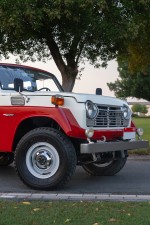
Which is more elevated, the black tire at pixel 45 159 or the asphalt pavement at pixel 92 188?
the black tire at pixel 45 159

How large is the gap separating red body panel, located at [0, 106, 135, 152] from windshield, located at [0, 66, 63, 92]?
0.74 meters

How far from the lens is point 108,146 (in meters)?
7.70

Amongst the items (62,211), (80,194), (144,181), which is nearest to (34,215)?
(62,211)

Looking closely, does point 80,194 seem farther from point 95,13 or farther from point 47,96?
point 95,13

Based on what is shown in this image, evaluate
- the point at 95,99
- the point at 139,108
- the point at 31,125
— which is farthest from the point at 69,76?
the point at 139,108

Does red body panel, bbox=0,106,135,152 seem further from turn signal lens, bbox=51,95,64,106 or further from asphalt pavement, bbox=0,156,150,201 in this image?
asphalt pavement, bbox=0,156,150,201

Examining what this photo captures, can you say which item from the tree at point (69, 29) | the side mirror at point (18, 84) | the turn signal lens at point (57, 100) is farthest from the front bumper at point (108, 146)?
the tree at point (69, 29)

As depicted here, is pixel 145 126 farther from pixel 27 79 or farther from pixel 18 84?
pixel 18 84

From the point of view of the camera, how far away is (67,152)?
24.2 feet

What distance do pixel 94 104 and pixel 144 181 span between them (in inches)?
67.5

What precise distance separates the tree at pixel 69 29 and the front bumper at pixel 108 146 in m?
5.88

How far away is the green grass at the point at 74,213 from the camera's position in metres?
5.34

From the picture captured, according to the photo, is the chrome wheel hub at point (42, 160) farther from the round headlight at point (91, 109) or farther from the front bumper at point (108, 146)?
the round headlight at point (91, 109)

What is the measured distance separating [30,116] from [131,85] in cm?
6014
